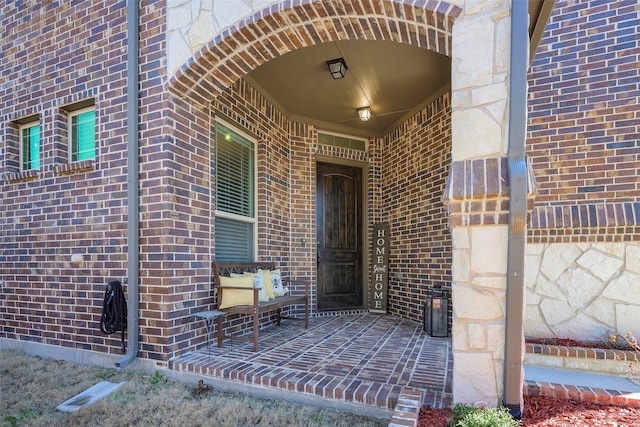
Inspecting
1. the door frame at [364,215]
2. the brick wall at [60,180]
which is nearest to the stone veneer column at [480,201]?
the brick wall at [60,180]

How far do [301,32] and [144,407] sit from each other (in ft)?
9.79

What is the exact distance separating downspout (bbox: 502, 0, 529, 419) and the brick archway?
42 centimetres

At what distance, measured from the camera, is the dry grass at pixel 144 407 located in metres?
2.23

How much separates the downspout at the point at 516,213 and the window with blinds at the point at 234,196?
2826mm

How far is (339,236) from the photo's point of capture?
5633 millimetres

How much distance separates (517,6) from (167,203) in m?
2.83

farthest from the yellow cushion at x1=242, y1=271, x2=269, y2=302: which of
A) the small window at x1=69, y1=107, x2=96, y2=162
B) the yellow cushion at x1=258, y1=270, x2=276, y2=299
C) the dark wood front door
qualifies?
the small window at x1=69, y1=107, x2=96, y2=162

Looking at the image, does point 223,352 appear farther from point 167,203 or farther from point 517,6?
point 517,6

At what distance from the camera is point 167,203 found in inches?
117

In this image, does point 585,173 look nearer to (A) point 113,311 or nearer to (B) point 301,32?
(B) point 301,32

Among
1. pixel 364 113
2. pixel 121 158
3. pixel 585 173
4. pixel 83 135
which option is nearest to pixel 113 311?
pixel 121 158

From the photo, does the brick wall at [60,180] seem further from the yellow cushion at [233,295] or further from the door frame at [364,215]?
the door frame at [364,215]

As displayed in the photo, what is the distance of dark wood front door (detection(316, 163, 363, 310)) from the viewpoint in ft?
18.0

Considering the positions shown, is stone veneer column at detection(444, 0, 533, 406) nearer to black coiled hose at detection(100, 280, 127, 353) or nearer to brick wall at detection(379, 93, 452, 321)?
brick wall at detection(379, 93, 452, 321)
